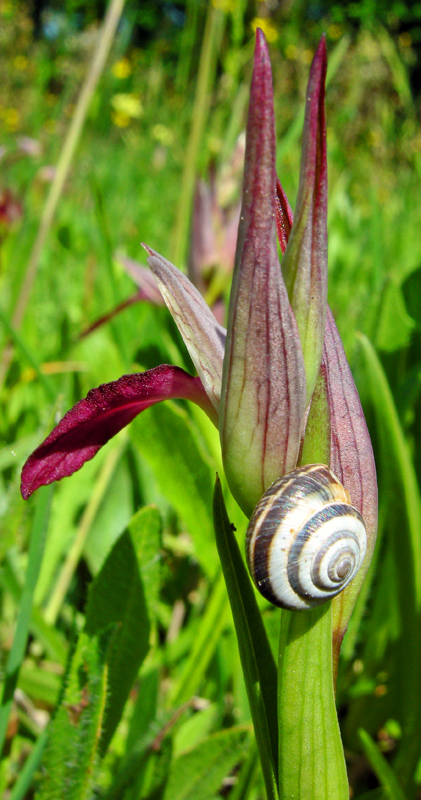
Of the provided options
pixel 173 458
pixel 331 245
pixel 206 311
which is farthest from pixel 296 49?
pixel 206 311

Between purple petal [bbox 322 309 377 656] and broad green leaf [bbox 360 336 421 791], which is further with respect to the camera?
broad green leaf [bbox 360 336 421 791]

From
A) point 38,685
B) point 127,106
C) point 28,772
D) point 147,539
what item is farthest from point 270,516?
point 127,106

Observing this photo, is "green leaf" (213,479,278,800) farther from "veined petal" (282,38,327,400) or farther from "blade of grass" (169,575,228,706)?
"blade of grass" (169,575,228,706)

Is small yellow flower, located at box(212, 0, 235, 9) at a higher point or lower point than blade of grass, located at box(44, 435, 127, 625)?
higher

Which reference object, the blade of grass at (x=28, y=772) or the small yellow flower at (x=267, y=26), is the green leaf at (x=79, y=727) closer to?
the blade of grass at (x=28, y=772)

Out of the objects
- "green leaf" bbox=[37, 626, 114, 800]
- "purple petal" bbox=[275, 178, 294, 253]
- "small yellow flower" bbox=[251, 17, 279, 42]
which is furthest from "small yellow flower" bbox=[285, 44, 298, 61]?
"green leaf" bbox=[37, 626, 114, 800]
